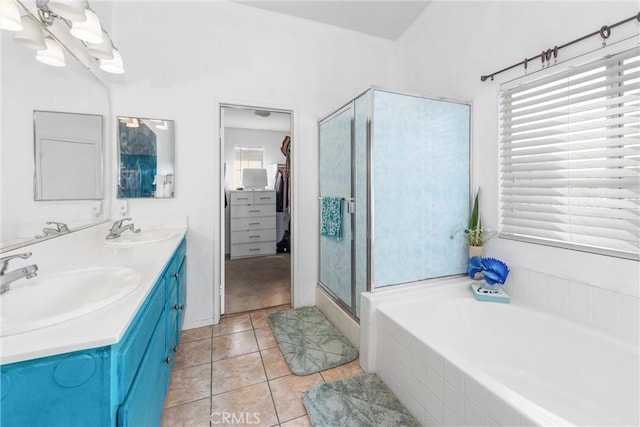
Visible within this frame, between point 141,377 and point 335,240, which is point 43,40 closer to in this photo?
point 141,377

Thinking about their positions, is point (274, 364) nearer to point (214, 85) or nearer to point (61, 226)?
point (61, 226)

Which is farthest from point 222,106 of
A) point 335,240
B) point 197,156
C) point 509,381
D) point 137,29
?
point 509,381

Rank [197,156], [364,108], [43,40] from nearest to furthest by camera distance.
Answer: [43,40] → [364,108] → [197,156]

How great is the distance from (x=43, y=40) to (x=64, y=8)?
0.20m

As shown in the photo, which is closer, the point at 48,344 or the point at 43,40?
the point at 48,344

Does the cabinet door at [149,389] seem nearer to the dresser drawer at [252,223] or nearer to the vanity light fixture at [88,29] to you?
the vanity light fixture at [88,29]

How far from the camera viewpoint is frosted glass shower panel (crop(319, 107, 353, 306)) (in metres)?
2.21

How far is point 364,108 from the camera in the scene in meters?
1.92

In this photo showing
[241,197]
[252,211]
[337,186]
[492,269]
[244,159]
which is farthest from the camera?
[244,159]

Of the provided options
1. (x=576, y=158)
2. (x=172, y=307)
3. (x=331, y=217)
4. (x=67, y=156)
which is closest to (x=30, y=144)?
(x=67, y=156)

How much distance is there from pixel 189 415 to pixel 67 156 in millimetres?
1564

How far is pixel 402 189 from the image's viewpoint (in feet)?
6.28

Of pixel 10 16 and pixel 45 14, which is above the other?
pixel 45 14

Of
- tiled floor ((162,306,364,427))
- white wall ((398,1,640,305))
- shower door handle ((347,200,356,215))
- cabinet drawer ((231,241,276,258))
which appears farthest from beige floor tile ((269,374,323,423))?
cabinet drawer ((231,241,276,258))
